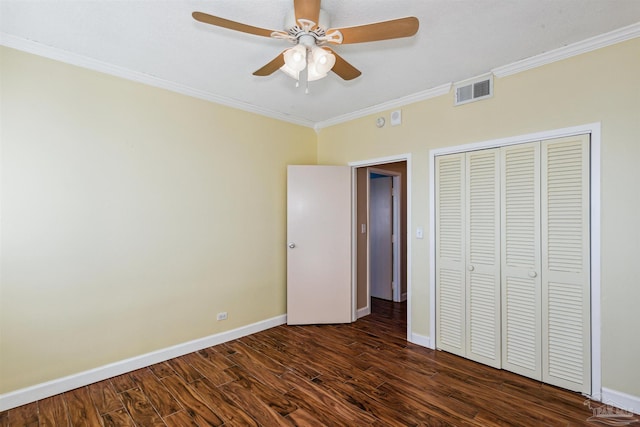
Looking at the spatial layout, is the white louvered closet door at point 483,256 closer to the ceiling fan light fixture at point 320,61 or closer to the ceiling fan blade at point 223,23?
the ceiling fan light fixture at point 320,61

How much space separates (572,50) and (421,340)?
110 inches

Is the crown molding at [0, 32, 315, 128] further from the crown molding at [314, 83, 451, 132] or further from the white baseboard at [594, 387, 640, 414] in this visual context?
the white baseboard at [594, 387, 640, 414]

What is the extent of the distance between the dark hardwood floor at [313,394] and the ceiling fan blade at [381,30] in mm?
2372

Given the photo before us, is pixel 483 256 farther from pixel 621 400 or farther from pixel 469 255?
pixel 621 400

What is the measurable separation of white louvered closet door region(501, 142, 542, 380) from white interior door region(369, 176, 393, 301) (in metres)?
2.17

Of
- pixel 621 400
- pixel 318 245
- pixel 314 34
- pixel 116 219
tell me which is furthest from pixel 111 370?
pixel 621 400

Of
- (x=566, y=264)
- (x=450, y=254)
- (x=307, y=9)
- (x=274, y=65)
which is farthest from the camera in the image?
(x=450, y=254)

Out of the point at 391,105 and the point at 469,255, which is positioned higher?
the point at 391,105

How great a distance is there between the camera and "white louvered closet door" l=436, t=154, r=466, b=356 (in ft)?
9.43

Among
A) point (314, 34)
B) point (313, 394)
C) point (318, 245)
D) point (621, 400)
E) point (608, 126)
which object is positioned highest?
point (314, 34)

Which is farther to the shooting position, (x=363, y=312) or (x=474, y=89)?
(x=363, y=312)

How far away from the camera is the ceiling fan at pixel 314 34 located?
1.57 meters

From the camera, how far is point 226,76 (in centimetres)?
275

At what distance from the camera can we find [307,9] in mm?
1549
